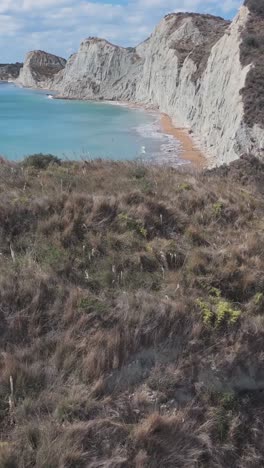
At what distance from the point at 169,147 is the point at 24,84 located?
133 m

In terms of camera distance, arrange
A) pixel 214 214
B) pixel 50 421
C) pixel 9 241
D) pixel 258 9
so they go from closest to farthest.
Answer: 1. pixel 50 421
2. pixel 9 241
3. pixel 214 214
4. pixel 258 9

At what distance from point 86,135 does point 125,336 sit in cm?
4036

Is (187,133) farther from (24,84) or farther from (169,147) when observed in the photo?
(24,84)

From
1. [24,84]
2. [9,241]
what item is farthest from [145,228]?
[24,84]

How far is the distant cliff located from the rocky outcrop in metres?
21.7

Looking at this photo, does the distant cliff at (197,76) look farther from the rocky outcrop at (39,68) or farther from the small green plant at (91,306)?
the rocky outcrop at (39,68)

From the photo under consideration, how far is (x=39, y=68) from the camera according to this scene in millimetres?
151250

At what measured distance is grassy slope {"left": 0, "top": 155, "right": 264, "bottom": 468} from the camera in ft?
12.7

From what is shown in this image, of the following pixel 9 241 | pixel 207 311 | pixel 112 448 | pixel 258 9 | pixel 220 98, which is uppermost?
pixel 258 9

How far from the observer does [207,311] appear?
17.0 ft

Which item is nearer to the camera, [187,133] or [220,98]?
[220,98]

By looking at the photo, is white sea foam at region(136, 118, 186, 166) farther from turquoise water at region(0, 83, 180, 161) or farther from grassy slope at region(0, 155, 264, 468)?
grassy slope at region(0, 155, 264, 468)

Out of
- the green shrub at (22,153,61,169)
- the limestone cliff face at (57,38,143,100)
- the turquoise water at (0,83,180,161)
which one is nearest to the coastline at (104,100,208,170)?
the turquoise water at (0,83,180,161)

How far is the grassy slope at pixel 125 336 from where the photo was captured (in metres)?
3.86
